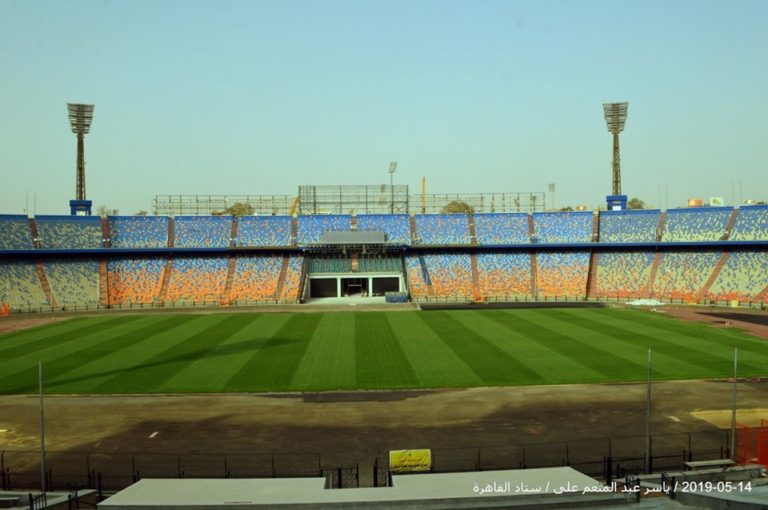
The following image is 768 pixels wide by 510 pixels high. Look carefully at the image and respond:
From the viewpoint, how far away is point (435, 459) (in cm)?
2434

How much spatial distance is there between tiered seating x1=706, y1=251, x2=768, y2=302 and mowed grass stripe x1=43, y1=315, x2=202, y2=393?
57.6 metres

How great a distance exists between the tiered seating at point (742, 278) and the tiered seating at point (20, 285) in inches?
2992

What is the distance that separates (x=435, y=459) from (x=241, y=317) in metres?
42.4

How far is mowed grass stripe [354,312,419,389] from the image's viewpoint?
36.7 metres

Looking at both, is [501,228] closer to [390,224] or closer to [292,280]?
[390,224]

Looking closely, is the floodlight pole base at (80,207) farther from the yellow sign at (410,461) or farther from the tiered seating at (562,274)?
the yellow sign at (410,461)

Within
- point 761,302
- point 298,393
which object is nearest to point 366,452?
point 298,393

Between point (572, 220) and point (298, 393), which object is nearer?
point (298, 393)

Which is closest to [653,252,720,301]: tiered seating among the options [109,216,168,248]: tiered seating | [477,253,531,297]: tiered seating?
[477,253,531,297]: tiered seating

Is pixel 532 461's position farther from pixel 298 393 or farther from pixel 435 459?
pixel 298 393

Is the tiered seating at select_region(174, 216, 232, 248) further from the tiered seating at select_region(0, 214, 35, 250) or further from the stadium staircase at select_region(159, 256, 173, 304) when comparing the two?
the tiered seating at select_region(0, 214, 35, 250)

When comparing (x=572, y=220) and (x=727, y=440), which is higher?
(x=572, y=220)

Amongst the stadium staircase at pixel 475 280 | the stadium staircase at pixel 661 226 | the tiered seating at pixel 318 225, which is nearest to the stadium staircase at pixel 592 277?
the stadium staircase at pixel 661 226

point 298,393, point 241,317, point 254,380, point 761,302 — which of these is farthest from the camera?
point 761,302
